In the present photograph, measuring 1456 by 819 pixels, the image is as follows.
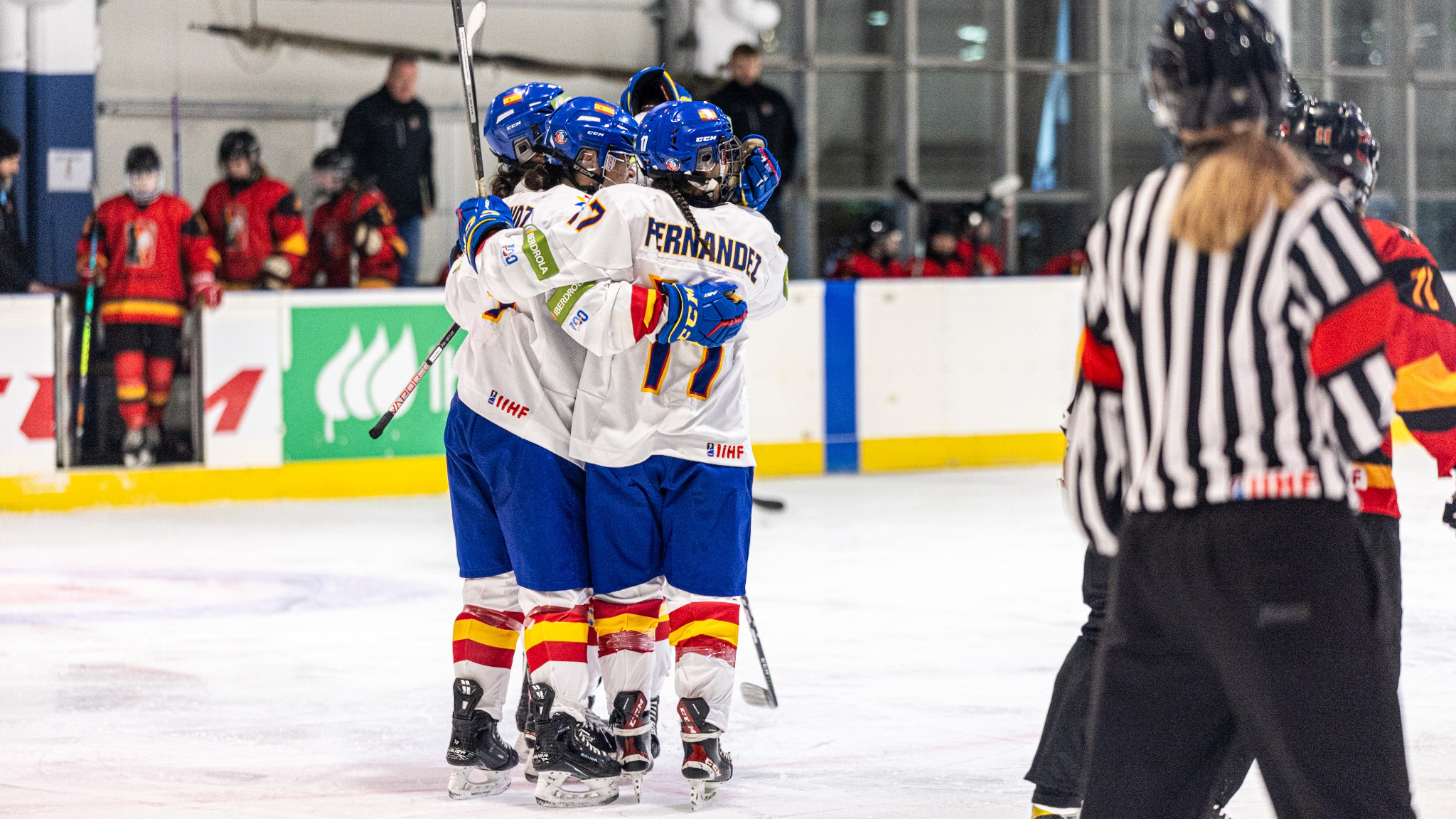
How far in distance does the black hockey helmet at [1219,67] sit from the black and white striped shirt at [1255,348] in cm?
7

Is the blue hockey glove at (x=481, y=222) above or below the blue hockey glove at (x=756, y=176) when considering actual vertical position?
below

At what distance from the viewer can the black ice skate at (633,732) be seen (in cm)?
340

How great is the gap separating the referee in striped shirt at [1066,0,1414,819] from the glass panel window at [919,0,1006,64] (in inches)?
436

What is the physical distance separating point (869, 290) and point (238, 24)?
13.7 feet

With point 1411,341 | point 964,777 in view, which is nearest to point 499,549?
point 964,777

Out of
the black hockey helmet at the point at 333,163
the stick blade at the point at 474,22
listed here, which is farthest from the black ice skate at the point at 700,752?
the black hockey helmet at the point at 333,163

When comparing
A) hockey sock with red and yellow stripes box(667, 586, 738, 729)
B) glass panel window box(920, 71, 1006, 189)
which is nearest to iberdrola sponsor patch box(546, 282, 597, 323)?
hockey sock with red and yellow stripes box(667, 586, 738, 729)

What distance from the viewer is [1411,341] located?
8.94ft

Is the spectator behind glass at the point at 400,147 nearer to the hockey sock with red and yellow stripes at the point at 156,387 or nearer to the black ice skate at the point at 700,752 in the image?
the hockey sock with red and yellow stripes at the point at 156,387

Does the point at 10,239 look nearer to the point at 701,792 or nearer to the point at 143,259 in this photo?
the point at 143,259

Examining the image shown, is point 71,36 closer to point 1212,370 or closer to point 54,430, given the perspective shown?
point 54,430

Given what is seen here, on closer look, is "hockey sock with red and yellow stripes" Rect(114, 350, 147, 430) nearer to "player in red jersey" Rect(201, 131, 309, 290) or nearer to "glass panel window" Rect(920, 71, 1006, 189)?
"player in red jersey" Rect(201, 131, 309, 290)

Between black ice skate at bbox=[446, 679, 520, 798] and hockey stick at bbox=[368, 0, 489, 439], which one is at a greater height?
hockey stick at bbox=[368, 0, 489, 439]

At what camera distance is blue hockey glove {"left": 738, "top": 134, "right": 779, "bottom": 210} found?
3.54m
